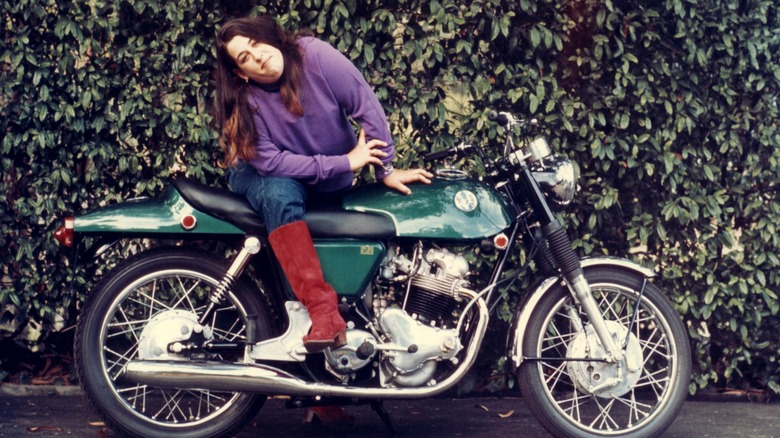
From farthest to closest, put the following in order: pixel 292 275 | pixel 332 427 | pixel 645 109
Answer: pixel 645 109
pixel 332 427
pixel 292 275

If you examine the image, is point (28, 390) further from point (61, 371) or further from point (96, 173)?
point (96, 173)

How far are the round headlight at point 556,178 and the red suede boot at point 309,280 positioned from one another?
3.48 feet

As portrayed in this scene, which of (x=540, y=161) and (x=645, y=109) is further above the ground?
(x=645, y=109)

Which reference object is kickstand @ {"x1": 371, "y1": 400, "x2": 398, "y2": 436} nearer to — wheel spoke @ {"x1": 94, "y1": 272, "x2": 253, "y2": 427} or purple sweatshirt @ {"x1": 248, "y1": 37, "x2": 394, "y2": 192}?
wheel spoke @ {"x1": 94, "y1": 272, "x2": 253, "y2": 427}

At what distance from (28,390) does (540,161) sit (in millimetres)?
3069

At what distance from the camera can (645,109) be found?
5801mm

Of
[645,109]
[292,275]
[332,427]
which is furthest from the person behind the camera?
[645,109]

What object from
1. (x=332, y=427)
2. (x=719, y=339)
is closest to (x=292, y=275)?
Answer: (x=332, y=427)

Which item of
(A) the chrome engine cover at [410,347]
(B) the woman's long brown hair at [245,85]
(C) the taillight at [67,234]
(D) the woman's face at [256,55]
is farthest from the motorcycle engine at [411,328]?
(C) the taillight at [67,234]

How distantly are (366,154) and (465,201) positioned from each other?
48cm

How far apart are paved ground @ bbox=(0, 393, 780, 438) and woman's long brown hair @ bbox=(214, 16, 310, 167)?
1.45 metres

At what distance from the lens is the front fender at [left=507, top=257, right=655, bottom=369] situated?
4867 mm

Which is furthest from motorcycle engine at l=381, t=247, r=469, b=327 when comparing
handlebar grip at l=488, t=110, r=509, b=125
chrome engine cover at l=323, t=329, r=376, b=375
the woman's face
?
the woman's face

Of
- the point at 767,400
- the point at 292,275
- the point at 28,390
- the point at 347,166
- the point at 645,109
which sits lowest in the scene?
the point at 28,390
